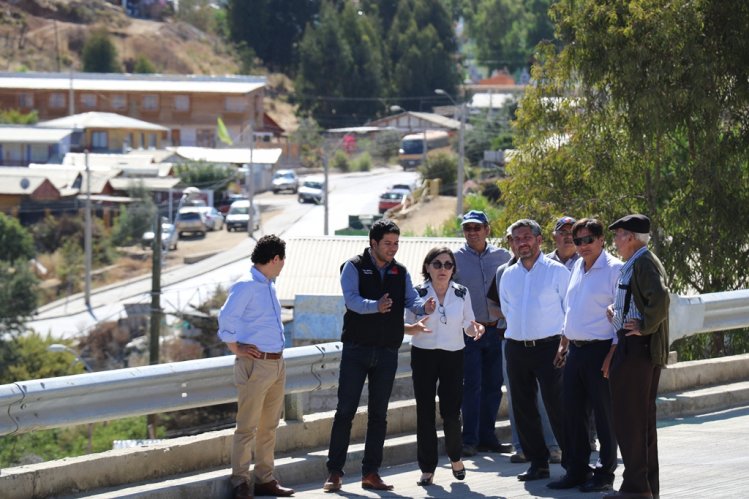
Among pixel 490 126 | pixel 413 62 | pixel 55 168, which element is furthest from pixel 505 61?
pixel 55 168

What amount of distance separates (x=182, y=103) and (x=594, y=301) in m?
95.3

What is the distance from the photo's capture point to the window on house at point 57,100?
A: 102375 millimetres

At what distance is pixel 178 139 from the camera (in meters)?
101

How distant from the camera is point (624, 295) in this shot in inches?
310

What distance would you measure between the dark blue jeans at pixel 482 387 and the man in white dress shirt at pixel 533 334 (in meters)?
0.76

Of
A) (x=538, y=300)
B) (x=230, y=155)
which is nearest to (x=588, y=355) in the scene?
(x=538, y=300)

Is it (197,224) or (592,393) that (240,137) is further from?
(592,393)

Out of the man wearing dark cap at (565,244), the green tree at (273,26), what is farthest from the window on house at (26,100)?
the man wearing dark cap at (565,244)

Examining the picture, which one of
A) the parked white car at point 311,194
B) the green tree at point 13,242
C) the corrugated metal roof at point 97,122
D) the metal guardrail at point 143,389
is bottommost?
the green tree at point 13,242

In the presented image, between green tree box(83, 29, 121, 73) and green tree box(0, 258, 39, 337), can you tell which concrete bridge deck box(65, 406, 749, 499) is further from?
green tree box(83, 29, 121, 73)

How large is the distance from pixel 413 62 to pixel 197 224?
60.5 m

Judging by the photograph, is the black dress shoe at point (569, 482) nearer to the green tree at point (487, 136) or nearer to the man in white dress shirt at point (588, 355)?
the man in white dress shirt at point (588, 355)

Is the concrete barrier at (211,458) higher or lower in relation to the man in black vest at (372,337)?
lower

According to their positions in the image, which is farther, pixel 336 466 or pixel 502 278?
pixel 502 278
